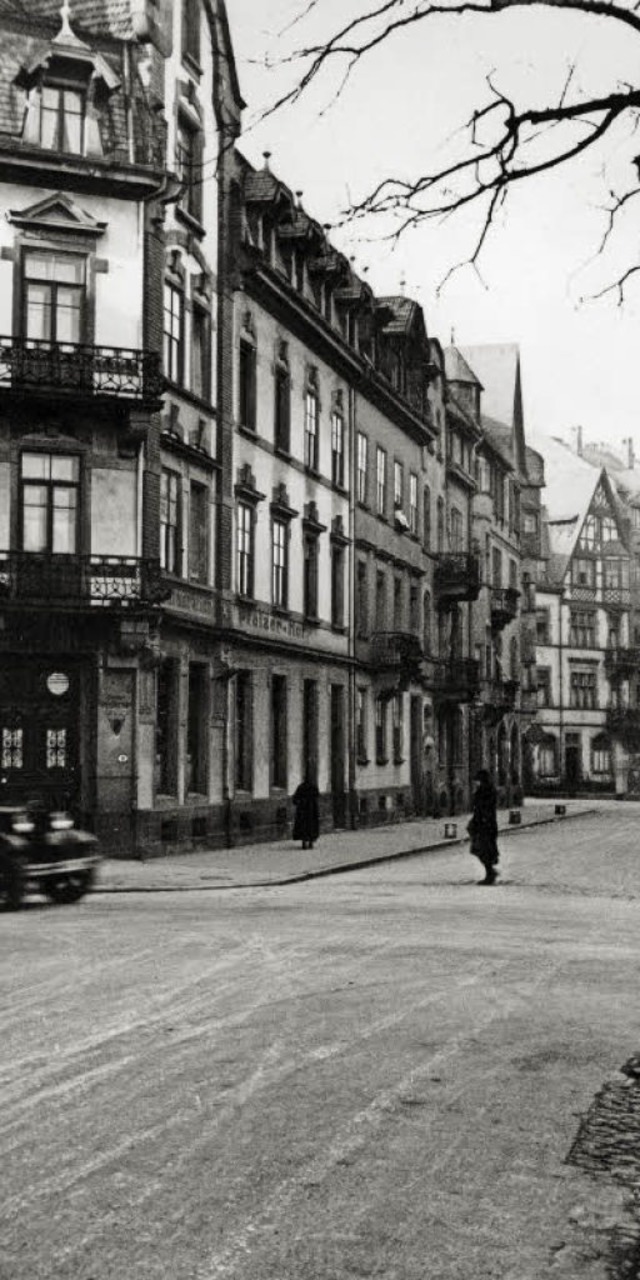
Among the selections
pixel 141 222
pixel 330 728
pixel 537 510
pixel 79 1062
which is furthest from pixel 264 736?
pixel 537 510

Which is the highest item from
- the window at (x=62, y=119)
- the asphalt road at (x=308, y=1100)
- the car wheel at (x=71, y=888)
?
the window at (x=62, y=119)

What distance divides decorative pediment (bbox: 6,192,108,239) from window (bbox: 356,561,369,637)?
1738 centimetres

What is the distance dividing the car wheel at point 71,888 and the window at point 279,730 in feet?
51.9

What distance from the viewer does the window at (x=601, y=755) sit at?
297 feet

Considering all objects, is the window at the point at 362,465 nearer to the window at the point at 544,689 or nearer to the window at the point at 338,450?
the window at the point at 338,450

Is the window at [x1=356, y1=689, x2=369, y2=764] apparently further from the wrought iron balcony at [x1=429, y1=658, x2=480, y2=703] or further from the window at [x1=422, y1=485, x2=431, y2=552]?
the window at [x1=422, y1=485, x2=431, y2=552]

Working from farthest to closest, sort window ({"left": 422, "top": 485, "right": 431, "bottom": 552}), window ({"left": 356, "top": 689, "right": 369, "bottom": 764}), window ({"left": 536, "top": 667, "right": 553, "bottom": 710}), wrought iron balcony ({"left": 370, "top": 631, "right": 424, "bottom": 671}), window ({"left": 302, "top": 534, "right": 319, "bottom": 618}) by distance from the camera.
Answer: window ({"left": 536, "top": 667, "right": 553, "bottom": 710}) → window ({"left": 422, "top": 485, "right": 431, "bottom": 552}) → wrought iron balcony ({"left": 370, "top": 631, "right": 424, "bottom": 671}) → window ({"left": 356, "top": 689, "right": 369, "bottom": 764}) → window ({"left": 302, "top": 534, "right": 319, "bottom": 618})

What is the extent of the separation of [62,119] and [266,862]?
13929mm

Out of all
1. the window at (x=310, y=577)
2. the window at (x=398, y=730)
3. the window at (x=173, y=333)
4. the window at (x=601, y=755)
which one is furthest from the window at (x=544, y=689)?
the window at (x=173, y=333)

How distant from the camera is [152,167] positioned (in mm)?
27484

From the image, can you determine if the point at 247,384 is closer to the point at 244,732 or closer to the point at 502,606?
the point at 244,732

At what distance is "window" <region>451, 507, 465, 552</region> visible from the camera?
2242 inches

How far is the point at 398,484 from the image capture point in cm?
4794

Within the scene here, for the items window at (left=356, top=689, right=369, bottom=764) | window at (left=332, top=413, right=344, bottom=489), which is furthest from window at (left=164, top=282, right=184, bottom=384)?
window at (left=356, top=689, right=369, bottom=764)
